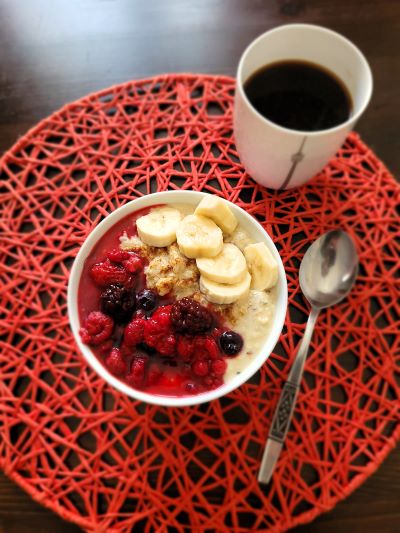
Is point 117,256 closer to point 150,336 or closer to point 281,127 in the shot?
point 150,336

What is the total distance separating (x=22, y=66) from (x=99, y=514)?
46.7 inches

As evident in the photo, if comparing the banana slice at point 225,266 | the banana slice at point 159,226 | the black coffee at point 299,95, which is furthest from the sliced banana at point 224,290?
the black coffee at point 299,95

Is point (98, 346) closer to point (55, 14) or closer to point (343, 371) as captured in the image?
point (343, 371)

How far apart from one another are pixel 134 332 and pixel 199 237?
226 mm

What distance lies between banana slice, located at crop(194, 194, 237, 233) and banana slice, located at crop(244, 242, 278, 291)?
0.22ft

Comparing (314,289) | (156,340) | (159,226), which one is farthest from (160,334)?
(314,289)

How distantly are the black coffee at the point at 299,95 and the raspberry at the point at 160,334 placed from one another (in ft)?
1.62

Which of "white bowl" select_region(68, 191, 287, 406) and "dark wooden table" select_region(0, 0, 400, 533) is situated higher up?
"dark wooden table" select_region(0, 0, 400, 533)

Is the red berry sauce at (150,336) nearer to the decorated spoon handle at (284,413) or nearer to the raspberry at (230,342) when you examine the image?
the raspberry at (230,342)

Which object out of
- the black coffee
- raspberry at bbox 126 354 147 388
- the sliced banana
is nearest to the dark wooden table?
the black coffee

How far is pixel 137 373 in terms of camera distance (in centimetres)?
82

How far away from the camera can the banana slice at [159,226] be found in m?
0.87

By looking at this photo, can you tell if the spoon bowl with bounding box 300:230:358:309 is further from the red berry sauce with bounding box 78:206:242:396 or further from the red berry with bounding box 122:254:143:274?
the red berry with bounding box 122:254:143:274

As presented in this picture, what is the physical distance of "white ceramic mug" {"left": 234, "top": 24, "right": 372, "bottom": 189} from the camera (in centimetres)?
84
